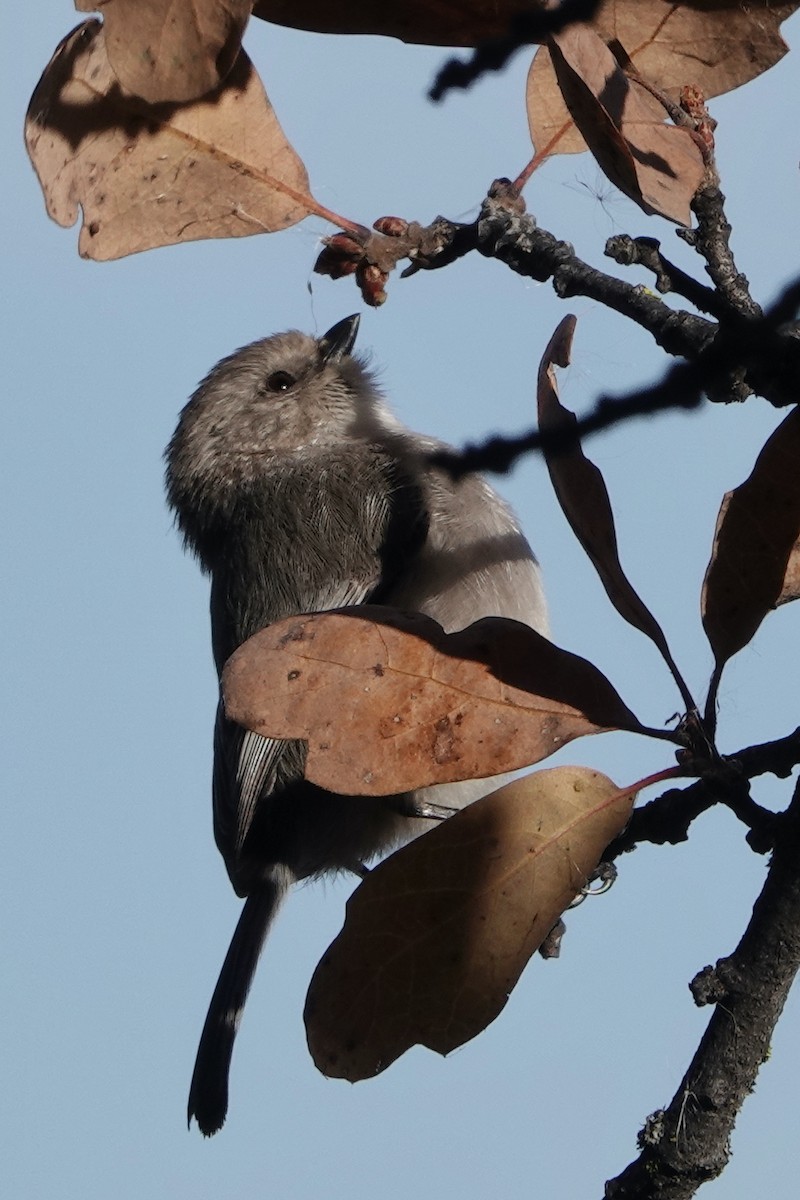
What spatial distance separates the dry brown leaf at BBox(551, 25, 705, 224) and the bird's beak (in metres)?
2.71

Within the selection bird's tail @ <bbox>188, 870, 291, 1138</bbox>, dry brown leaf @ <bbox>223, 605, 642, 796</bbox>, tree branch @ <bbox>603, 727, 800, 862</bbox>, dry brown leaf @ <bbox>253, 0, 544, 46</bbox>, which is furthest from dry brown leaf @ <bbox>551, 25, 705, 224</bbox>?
bird's tail @ <bbox>188, 870, 291, 1138</bbox>

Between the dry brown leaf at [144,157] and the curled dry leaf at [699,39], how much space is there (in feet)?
1.42

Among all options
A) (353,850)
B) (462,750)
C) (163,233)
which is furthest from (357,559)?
(462,750)

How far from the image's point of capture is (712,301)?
1677 mm

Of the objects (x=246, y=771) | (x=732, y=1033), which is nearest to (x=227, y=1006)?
(x=246, y=771)

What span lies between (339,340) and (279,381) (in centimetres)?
23

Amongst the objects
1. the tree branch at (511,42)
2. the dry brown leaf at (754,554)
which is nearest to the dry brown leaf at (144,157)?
the tree branch at (511,42)

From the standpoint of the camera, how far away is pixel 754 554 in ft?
5.53

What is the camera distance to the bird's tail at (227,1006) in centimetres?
336

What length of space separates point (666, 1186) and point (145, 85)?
4.91ft

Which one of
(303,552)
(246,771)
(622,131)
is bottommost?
(622,131)

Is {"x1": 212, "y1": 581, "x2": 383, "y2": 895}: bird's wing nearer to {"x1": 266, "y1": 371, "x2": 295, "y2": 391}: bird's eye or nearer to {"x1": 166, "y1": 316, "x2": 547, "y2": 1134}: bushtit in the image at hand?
{"x1": 166, "y1": 316, "x2": 547, "y2": 1134}: bushtit

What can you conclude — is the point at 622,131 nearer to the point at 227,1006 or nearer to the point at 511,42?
the point at 511,42

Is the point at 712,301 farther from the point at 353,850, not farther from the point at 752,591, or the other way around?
the point at 353,850
